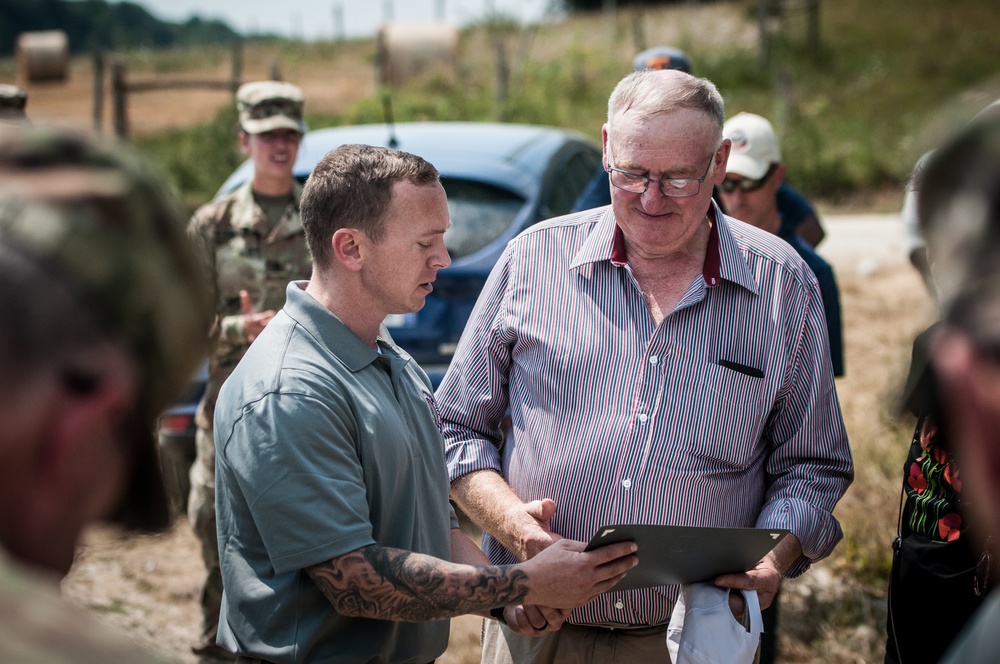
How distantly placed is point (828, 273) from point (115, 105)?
26.7ft

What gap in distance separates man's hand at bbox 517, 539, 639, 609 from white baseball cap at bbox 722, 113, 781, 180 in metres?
2.08

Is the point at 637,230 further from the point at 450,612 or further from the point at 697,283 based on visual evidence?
Result: the point at 450,612

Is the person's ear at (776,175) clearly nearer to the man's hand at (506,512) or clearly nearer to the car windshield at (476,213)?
the car windshield at (476,213)

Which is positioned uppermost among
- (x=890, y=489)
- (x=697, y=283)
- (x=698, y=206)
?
(x=698, y=206)

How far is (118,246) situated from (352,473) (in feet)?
3.81

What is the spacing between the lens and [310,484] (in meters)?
2.00

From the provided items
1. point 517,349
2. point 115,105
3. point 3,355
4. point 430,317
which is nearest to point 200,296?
point 3,355

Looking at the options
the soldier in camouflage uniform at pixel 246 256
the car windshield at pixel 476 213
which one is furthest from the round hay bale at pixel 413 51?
the soldier in camouflage uniform at pixel 246 256

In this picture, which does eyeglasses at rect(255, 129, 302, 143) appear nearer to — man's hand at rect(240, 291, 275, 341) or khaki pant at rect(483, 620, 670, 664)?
man's hand at rect(240, 291, 275, 341)

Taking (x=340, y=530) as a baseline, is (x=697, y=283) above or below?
above

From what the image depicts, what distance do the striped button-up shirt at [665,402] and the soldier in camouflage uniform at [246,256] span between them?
1.70 m

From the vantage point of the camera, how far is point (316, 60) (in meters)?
32.2

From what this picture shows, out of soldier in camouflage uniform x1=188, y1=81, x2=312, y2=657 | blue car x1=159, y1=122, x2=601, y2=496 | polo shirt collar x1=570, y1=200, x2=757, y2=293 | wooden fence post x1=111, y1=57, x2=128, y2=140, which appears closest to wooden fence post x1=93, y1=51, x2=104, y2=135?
wooden fence post x1=111, y1=57, x2=128, y2=140

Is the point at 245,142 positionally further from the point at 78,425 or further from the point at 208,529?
the point at 78,425
